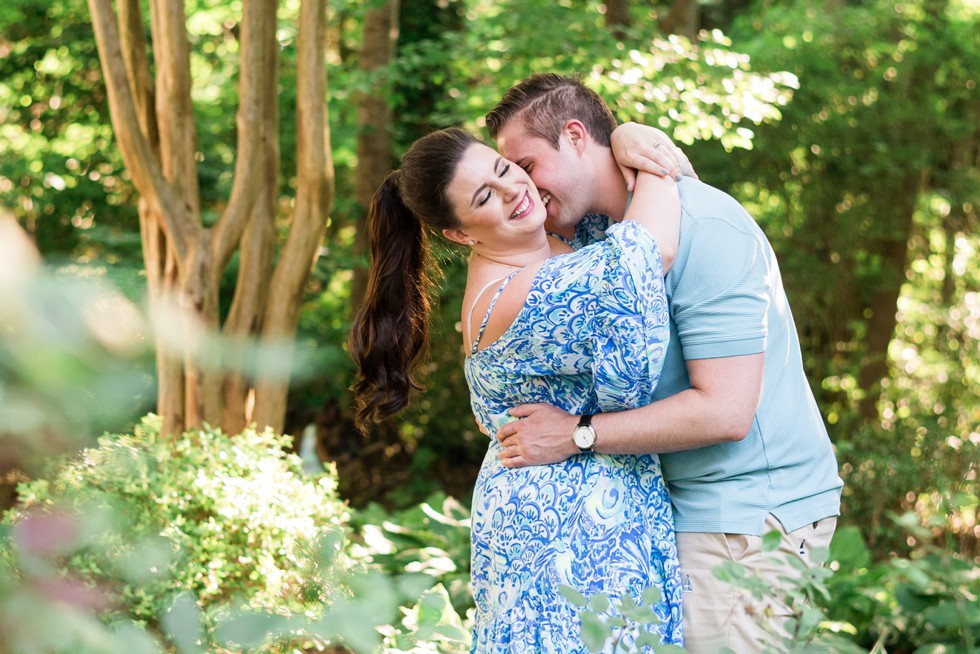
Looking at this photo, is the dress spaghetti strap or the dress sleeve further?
the dress spaghetti strap

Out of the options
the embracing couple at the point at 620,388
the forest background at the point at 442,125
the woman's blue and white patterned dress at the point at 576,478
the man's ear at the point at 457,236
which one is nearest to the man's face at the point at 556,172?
the embracing couple at the point at 620,388

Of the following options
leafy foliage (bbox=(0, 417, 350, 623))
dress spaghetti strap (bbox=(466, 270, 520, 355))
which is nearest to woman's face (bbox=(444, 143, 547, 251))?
dress spaghetti strap (bbox=(466, 270, 520, 355))

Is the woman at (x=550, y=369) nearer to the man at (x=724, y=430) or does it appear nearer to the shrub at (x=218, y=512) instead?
the man at (x=724, y=430)

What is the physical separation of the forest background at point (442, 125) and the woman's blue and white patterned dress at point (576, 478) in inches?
85.4

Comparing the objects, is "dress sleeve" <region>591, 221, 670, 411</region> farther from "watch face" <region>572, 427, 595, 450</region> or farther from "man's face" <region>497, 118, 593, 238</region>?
"man's face" <region>497, 118, 593, 238</region>

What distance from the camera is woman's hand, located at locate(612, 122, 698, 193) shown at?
Result: 235cm

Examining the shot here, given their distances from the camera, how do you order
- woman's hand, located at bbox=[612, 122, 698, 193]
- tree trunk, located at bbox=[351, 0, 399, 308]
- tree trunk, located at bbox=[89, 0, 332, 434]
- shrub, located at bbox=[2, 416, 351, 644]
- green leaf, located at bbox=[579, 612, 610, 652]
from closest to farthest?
green leaf, located at bbox=[579, 612, 610, 652] < woman's hand, located at bbox=[612, 122, 698, 193] < shrub, located at bbox=[2, 416, 351, 644] < tree trunk, located at bbox=[89, 0, 332, 434] < tree trunk, located at bbox=[351, 0, 399, 308]

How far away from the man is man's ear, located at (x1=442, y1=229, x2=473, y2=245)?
464mm

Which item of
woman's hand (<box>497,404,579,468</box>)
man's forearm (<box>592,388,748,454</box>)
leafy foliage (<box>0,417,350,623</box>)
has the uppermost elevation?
man's forearm (<box>592,388,748,454</box>)

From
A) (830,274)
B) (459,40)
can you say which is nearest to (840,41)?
(830,274)

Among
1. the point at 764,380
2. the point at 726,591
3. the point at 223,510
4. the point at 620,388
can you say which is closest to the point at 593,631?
the point at 620,388

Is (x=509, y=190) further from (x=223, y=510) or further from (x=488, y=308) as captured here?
(x=223, y=510)

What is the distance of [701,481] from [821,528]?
12.4 inches

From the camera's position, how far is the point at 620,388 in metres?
2.14
